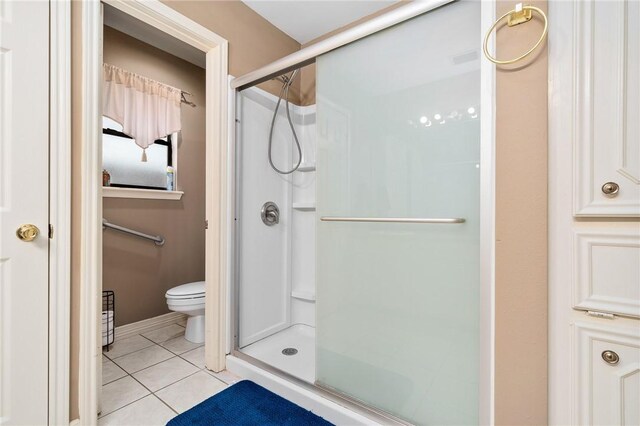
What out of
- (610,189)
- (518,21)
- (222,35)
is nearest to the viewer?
(610,189)

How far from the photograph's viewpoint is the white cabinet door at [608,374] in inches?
31.6

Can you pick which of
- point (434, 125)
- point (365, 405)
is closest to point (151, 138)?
point (434, 125)

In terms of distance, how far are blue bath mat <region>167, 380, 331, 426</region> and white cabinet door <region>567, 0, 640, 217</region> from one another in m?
1.36

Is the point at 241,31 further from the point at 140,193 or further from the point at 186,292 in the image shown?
the point at 186,292

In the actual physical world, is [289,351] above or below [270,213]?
below

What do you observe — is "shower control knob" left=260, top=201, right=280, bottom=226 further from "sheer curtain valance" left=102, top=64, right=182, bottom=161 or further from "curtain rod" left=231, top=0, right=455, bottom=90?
"sheer curtain valance" left=102, top=64, right=182, bottom=161

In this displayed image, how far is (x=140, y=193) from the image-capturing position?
7.54 feet

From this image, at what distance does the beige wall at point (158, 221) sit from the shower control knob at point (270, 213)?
93 cm

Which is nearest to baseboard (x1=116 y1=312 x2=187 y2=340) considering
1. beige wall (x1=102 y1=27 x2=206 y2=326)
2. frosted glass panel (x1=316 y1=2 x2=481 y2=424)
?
beige wall (x1=102 y1=27 x2=206 y2=326)

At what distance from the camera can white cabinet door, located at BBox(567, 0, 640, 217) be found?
79 centimetres

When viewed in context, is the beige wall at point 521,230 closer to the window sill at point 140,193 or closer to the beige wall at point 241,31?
the beige wall at point 241,31

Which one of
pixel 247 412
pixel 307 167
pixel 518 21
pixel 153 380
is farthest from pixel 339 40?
pixel 153 380

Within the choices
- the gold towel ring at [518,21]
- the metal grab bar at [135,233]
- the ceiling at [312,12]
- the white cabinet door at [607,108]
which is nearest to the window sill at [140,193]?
the metal grab bar at [135,233]

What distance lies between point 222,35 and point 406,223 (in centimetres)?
160
